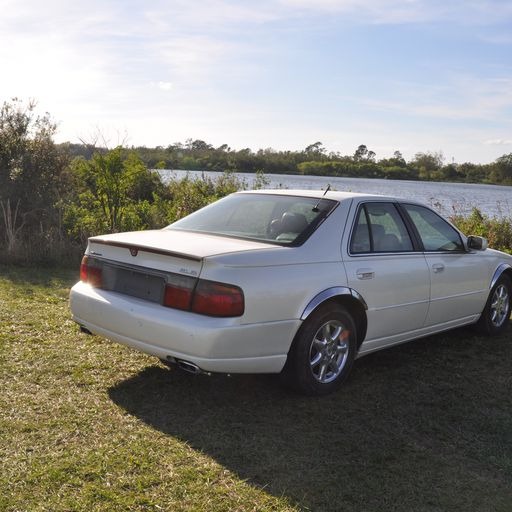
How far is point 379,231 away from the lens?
542cm

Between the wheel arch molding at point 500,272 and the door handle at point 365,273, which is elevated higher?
the door handle at point 365,273

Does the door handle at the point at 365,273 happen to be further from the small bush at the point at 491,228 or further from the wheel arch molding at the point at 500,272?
the small bush at the point at 491,228

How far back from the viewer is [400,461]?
12.4 ft

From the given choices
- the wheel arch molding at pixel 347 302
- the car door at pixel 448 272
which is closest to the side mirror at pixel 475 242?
the car door at pixel 448 272

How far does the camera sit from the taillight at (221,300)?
411cm

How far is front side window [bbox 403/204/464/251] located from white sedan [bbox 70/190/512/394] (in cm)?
2

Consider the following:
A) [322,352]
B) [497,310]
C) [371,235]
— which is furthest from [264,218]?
[497,310]

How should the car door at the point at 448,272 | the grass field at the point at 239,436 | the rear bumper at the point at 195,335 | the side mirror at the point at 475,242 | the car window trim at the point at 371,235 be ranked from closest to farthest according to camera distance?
the grass field at the point at 239,436
the rear bumper at the point at 195,335
the car window trim at the point at 371,235
the car door at the point at 448,272
the side mirror at the point at 475,242

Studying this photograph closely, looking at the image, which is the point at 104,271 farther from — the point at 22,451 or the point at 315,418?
the point at 315,418

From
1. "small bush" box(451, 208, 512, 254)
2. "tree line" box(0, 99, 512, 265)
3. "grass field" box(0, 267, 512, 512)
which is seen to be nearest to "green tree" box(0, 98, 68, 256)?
"tree line" box(0, 99, 512, 265)

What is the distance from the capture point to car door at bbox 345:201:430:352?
5.05 meters

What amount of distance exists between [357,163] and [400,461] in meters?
22.8

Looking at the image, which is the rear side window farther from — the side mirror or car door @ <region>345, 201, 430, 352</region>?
the side mirror

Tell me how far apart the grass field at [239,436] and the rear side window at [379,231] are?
3.62 feet
